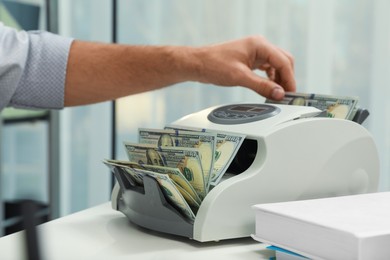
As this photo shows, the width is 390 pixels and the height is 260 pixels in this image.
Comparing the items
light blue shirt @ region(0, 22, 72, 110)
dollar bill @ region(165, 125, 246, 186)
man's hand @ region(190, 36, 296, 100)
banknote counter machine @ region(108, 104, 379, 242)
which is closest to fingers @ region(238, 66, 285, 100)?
man's hand @ region(190, 36, 296, 100)

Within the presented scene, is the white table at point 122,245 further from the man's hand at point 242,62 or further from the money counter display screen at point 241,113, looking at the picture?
the man's hand at point 242,62

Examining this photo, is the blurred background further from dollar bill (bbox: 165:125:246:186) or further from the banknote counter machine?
dollar bill (bbox: 165:125:246:186)

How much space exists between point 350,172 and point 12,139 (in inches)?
75.1

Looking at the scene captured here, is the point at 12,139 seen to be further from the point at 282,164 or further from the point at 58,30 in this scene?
the point at 282,164

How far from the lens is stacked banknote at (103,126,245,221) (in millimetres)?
706

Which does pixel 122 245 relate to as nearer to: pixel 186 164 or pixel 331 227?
pixel 186 164

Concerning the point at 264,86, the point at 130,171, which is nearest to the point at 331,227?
the point at 130,171

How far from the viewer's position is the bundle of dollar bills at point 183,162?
0.71 m

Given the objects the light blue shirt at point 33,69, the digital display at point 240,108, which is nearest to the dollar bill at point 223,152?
the digital display at point 240,108

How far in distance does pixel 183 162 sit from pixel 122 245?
13 cm

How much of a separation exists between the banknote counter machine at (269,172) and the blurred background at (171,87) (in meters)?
0.86

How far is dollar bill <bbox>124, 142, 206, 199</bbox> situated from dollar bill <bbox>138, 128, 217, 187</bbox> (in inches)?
0.5

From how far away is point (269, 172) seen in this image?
0.73 meters

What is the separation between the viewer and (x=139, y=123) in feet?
7.54
